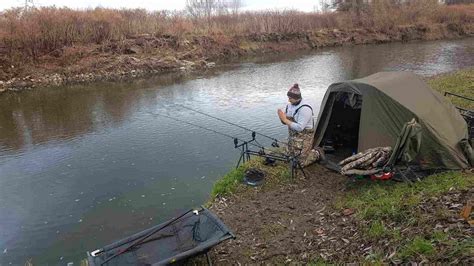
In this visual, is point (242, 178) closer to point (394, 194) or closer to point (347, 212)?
point (347, 212)

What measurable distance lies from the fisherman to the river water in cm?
235

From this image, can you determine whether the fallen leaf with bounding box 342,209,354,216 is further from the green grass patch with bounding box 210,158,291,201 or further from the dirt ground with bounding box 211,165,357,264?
the green grass patch with bounding box 210,158,291,201

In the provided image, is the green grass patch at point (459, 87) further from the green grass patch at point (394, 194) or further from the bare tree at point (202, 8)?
the bare tree at point (202, 8)

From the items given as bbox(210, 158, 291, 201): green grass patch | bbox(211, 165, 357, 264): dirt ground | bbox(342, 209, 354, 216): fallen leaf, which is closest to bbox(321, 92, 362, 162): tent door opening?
bbox(211, 165, 357, 264): dirt ground

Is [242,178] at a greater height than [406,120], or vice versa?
[406,120]

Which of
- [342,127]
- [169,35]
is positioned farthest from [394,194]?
[169,35]

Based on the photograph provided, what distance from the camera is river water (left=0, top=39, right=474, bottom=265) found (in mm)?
8461

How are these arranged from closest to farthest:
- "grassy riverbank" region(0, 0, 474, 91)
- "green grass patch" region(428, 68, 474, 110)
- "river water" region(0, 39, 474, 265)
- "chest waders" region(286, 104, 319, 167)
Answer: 1. "river water" region(0, 39, 474, 265)
2. "chest waders" region(286, 104, 319, 167)
3. "green grass patch" region(428, 68, 474, 110)
4. "grassy riverbank" region(0, 0, 474, 91)

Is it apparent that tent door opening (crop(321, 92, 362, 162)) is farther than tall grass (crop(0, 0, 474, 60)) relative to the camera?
No

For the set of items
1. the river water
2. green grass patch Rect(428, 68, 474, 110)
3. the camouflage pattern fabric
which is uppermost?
green grass patch Rect(428, 68, 474, 110)

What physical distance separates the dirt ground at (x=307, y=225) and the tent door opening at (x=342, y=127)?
2.60 feet

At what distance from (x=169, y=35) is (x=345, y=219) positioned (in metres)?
31.3

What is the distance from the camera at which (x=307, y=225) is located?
6.41 meters

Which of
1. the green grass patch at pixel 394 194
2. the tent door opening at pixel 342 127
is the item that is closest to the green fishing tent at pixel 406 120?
the tent door opening at pixel 342 127
